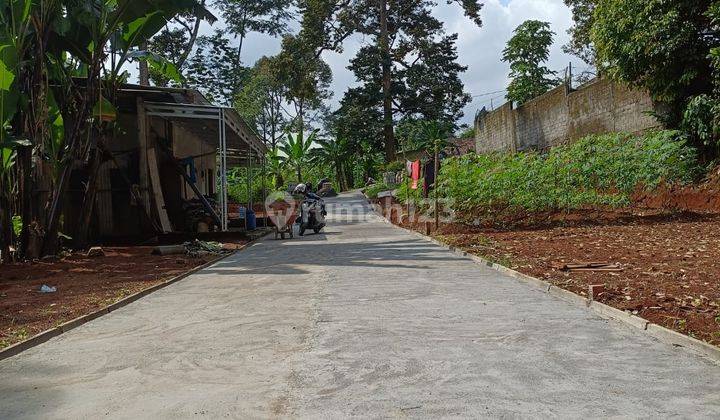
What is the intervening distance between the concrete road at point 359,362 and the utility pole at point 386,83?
3098 centimetres

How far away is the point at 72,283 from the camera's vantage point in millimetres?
9000

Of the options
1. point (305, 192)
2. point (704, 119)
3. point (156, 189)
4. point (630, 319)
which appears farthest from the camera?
point (305, 192)

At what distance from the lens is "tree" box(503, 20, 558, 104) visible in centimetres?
3922

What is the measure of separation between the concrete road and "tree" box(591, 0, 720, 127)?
1140cm

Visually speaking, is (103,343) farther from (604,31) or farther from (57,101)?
(604,31)

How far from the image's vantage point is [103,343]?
17.4 ft

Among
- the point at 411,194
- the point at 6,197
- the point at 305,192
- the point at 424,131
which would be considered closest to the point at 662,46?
the point at 411,194

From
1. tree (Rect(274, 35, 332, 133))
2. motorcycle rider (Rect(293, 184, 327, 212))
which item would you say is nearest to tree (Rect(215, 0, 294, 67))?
tree (Rect(274, 35, 332, 133))

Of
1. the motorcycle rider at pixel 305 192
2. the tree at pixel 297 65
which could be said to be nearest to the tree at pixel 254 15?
the tree at pixel 297 65

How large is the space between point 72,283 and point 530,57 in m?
35.7

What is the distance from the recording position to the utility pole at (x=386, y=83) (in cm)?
3669

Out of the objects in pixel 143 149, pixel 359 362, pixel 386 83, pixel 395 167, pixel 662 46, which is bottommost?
pixel 359 362

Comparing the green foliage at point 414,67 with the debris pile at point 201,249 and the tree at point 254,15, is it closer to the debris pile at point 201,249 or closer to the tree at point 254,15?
the tree at point 254,15

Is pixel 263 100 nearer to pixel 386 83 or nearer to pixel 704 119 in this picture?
pixel 386 83
